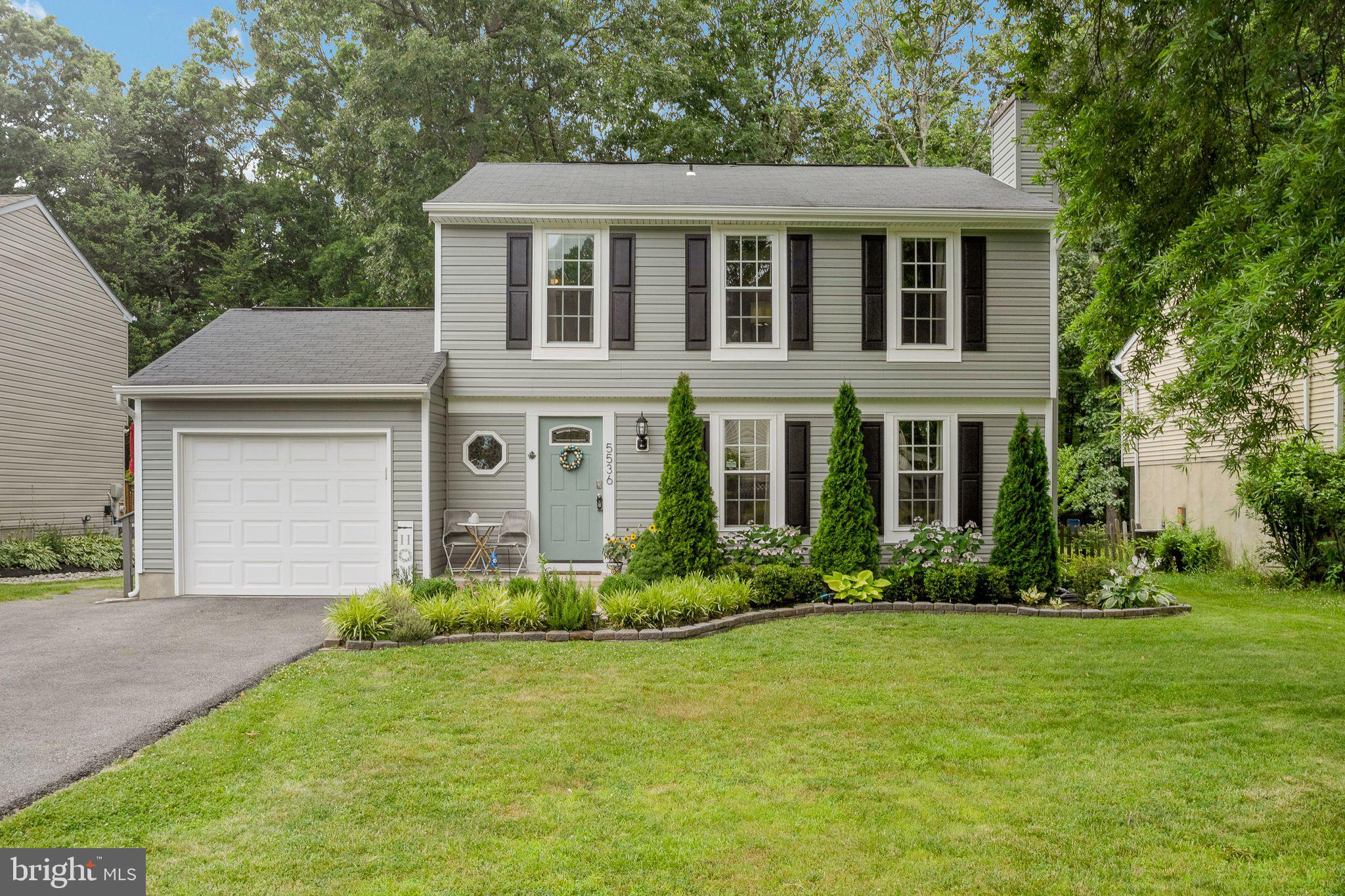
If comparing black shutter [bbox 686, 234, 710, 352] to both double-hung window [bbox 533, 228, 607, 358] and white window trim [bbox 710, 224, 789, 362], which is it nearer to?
white window trim [bbox 710, 224, 789, 362]

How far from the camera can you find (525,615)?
7.27 meters

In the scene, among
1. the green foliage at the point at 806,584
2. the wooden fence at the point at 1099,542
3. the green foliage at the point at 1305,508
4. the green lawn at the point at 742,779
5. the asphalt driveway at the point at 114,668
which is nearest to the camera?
the green lawn at the point at 742,779

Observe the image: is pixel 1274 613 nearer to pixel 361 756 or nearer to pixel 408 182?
pixel 361 756

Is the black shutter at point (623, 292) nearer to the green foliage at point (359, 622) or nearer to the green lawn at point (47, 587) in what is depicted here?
the green foliage at point (359, 622)

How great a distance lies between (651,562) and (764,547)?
1.52 m

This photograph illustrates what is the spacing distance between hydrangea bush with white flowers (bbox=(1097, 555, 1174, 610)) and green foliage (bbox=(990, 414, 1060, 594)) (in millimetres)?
532

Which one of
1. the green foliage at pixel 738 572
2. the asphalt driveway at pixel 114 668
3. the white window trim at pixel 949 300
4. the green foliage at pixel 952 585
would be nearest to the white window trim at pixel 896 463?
the white window trim at pixel 949 300

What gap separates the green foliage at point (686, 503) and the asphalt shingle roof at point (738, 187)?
121 inches

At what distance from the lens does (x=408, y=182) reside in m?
18.6

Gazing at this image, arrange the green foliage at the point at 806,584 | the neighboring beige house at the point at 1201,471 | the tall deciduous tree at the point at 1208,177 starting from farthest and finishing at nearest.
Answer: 1. the neighboring beige house at the point at 1201,471
2. the green foliage at the point at 806,584
3. the tall deciduous tree at the point at 1208,177

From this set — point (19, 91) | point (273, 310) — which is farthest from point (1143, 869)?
point (19, 91)

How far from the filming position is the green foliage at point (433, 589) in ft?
25.5

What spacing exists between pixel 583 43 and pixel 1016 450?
16796mm

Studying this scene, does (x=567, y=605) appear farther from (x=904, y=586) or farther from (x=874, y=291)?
(x=874, y=291)
